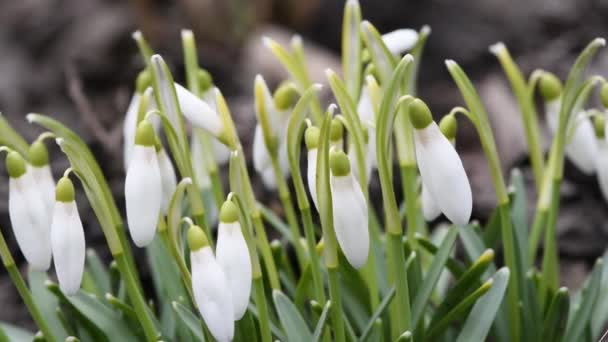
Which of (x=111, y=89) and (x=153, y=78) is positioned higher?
(x=153, y=78)

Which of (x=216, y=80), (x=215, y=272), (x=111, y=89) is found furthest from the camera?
(x=216, y=80)

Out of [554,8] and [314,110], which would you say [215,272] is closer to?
[314,110]

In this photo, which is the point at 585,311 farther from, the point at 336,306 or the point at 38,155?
the point at 38,155

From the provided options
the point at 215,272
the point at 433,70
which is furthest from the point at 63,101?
the point at 215,272

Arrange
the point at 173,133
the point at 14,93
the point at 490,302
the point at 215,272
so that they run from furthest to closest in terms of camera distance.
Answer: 1. the point at 14,93
2. the point at 490,302
3. the point at 173,133
4. the point at 215,272

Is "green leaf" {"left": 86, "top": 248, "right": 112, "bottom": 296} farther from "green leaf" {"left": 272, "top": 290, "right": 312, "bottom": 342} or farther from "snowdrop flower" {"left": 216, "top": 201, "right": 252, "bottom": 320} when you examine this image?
"snowdrop flower" {"left": 216, "top": 201, "right": 252, "bottom": 320}

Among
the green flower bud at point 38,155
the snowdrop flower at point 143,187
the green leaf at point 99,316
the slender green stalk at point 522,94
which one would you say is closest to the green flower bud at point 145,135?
the snowdrop flower at point 143,187

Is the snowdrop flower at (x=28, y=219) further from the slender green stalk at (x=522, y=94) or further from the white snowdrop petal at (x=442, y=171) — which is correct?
the slender green stalk at (x=522, y=94)

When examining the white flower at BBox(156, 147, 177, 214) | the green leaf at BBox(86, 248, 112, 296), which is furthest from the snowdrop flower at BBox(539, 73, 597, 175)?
the green leaf at BBox(86, 248, 112, 296)
